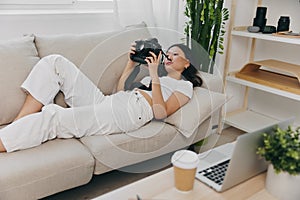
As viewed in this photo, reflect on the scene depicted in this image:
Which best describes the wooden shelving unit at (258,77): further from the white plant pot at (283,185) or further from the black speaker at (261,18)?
the white plant pot at (283,185)

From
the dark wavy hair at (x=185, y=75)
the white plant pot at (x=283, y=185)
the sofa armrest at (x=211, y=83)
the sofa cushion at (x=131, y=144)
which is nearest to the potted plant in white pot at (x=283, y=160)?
the white plant pot at (x=283, y=185)

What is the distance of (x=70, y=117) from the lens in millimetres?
1534

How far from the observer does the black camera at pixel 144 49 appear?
1.67m

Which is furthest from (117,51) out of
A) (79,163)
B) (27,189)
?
(27,189)

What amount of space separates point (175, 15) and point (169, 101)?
93cm

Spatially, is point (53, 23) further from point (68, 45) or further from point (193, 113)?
point (193, 113)

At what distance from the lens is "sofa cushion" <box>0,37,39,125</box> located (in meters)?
1.59

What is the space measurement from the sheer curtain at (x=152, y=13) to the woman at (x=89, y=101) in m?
0.49

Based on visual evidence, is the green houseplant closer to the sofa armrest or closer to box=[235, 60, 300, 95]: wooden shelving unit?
the sofa armrest

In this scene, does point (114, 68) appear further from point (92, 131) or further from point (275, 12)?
point (275, 12)

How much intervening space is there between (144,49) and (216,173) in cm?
87

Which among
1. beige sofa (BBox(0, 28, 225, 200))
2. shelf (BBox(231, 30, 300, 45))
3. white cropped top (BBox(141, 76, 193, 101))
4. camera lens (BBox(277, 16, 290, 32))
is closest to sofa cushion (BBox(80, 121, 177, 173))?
beige sofa (BBox(0, 28, 225, 200))

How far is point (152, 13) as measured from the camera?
2275 mm

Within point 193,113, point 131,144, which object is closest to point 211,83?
point 193,113
